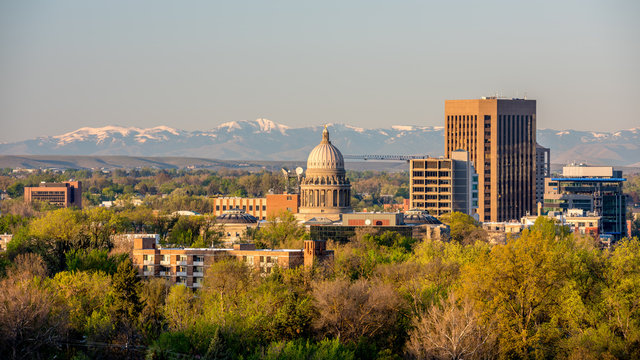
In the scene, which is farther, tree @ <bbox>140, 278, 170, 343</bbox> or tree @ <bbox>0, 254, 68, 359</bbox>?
tree @ <bbox>140, 278, 170, 343</bbox>

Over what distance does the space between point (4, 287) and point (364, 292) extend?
2593cm

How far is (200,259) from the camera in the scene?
123m

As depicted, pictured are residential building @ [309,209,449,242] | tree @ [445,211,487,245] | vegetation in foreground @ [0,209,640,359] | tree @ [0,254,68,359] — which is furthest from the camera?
tree @ [445,211,487,245]

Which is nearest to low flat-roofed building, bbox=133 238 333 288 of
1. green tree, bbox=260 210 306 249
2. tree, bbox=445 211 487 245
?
green tree, bbox=260 210 306 249

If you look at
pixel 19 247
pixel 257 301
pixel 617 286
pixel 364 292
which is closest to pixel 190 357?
pixel 257 301

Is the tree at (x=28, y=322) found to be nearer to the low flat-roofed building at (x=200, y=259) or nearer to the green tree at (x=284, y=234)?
the low flat-roofed building at (x=200, y=259)

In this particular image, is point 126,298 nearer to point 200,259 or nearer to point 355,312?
point 355,312

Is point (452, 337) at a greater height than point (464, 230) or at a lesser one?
lesser

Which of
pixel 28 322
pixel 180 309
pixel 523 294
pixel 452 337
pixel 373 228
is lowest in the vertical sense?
A: pixel 452 337

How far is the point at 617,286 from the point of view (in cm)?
9631

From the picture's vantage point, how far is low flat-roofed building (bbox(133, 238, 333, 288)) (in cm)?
11931

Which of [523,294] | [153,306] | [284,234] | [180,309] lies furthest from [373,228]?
[523,294]

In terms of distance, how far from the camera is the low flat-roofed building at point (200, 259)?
11931 centimetres

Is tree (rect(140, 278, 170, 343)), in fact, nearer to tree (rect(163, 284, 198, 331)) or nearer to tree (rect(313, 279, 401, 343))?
tree (rect(163, 284, 198, 331))
